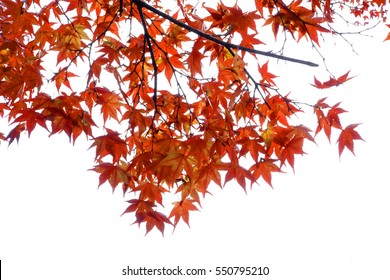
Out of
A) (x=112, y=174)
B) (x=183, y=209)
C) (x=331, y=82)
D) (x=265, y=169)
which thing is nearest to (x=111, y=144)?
(x=112, y=174)

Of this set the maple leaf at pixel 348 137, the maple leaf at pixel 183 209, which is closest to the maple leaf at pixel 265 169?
the maple leaf at pixel 348 137

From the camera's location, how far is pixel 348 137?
5.37ft

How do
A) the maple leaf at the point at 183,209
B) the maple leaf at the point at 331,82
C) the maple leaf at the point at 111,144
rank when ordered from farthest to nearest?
the maple leaf at the point at 183,209 < the maple leaf at the point at 111,144 < the maple leaf at the point at 331,82

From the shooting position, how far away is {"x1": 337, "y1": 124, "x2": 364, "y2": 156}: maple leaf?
1.61 m

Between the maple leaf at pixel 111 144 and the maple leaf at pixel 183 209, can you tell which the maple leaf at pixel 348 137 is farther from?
the maple leaf at pixel 111 144

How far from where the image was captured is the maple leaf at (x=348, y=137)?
161 centimetres

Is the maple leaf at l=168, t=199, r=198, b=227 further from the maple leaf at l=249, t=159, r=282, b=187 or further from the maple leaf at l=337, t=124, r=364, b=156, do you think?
the maple leaf at l=337, t=124, r=364, b=156

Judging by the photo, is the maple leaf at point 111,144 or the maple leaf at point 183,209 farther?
the maple leaf at point 183,209

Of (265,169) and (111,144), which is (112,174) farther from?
(265,169)

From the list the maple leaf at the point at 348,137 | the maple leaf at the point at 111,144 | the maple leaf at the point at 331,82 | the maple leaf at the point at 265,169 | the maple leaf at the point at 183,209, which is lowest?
the maple leaf at the point at 183,209

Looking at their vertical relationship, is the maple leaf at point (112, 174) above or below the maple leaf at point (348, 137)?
below

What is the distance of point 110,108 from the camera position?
196 cm

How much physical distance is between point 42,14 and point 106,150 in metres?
0.89

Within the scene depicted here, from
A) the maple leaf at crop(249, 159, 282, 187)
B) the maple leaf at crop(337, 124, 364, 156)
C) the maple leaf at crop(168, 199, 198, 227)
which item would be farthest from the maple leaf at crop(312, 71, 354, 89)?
the maple leaf at crop(168, 199, 198, 227)
